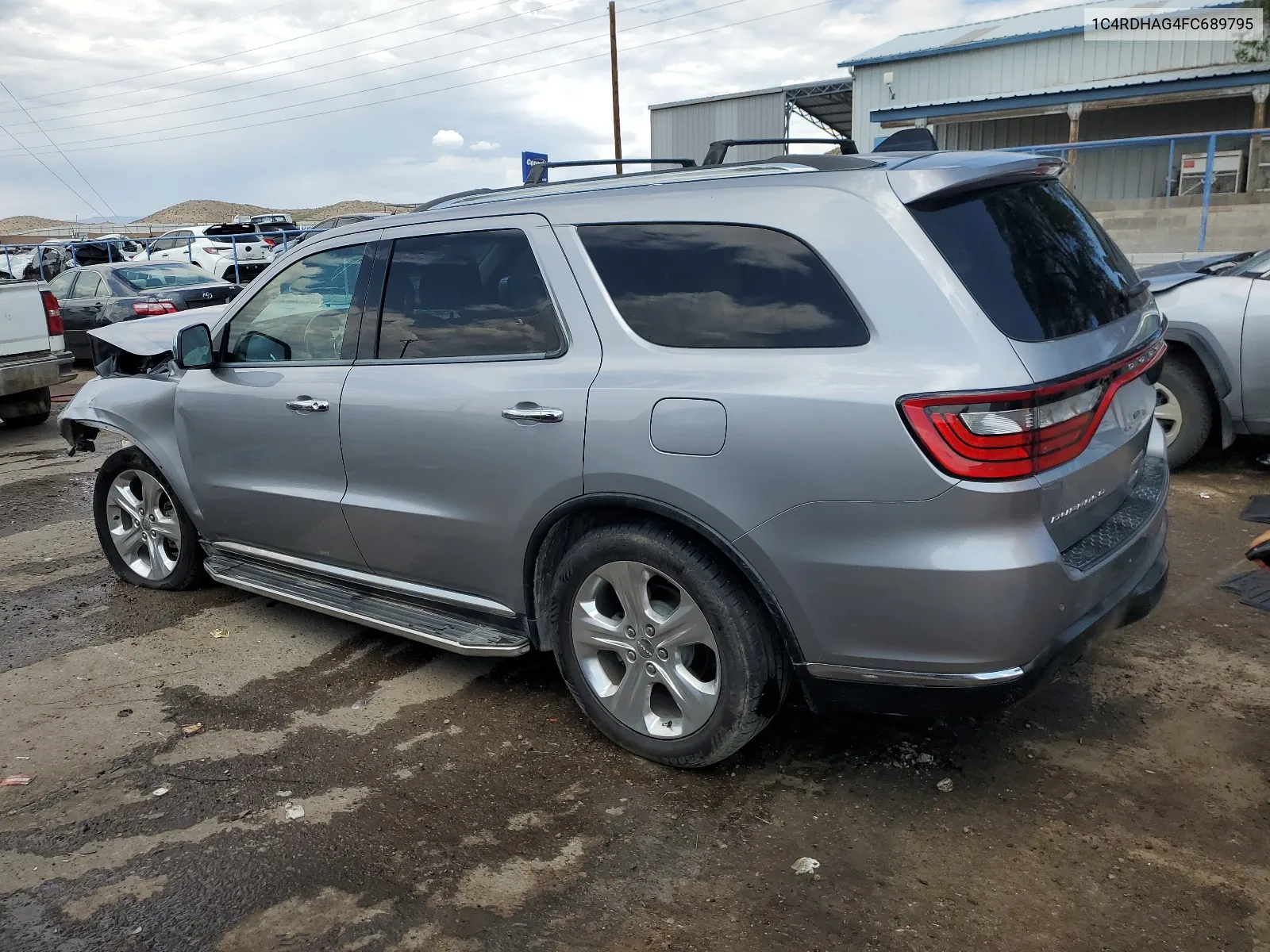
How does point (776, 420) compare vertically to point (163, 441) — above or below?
above

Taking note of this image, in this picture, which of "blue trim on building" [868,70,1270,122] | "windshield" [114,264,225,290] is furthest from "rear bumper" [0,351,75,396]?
"blue trim on building" [868,70,1270,122]

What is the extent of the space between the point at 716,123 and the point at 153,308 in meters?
24.0

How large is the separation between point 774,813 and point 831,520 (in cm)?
97

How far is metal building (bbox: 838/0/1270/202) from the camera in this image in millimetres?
20375

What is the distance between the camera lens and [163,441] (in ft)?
16.0

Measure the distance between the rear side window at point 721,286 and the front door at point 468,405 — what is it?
18 centimetres

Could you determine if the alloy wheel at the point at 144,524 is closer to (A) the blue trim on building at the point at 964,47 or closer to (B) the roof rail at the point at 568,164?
(B) the roof rail at the point at 568,164

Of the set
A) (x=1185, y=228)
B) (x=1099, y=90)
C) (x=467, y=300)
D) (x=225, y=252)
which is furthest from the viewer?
(x=225, y=252)

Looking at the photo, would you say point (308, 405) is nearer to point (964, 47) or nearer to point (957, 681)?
point (957, 681)

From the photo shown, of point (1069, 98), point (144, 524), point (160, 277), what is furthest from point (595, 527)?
point (1069, 98)

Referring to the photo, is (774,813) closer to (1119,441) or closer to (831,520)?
(831,520)

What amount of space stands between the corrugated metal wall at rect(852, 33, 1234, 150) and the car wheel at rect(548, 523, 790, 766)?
2193cm

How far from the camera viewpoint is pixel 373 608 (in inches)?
159

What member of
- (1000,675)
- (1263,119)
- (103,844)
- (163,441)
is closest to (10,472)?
(163,441)
